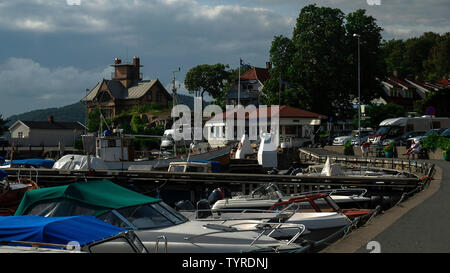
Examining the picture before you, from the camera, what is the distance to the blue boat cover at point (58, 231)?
11.2 m

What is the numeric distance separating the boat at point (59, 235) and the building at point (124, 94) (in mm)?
106798

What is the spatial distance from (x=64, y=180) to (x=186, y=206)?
15.5m

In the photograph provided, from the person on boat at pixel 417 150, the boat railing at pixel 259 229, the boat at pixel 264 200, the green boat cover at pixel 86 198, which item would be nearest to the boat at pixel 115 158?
the person on boat at pixel 417 150

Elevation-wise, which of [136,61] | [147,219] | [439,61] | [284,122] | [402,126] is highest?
[136,61]

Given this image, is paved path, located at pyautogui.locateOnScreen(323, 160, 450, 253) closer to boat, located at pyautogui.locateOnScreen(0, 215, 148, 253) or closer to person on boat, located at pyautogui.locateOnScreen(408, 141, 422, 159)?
boat, located at pyautogui.locateOnScreen(0, 215, 148, 253)

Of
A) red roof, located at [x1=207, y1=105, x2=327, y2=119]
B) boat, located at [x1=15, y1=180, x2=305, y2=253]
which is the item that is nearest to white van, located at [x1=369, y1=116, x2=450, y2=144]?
red roof, located at [x1=207, y1=105, x2=327, y2=119]

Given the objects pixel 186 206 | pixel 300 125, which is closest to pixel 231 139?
pixel 300 125

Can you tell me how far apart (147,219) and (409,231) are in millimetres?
6329

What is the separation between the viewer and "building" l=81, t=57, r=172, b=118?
121 meters

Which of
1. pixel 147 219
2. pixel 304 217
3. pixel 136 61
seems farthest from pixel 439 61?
pixel 147 219

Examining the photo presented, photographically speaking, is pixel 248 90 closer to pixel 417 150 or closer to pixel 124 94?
pixel 124 94

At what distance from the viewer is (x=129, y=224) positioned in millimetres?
13703

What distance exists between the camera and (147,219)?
46.3 feet
